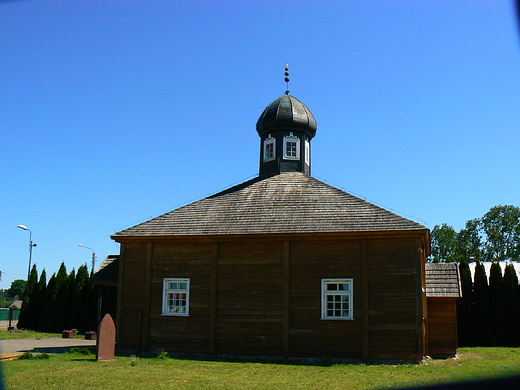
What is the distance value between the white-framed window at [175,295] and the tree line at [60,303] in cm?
1572

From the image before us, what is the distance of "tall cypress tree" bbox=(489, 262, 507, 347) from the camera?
26359mm

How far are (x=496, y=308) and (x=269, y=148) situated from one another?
581 inches

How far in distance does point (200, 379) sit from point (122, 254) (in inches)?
331

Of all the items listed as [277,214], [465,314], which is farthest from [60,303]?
[465,314]

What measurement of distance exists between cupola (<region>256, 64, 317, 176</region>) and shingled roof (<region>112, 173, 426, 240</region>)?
Answer: 1370 mm

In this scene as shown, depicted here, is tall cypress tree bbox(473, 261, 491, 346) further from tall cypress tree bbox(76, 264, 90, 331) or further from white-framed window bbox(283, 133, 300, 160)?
tall cypress tree bbox(76, 264, 90, 331)

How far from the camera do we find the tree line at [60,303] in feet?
111

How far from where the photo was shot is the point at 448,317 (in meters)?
19.5

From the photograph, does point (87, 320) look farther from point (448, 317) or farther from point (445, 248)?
point (445, 248)

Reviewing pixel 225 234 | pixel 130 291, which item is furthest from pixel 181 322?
pixel 225 234

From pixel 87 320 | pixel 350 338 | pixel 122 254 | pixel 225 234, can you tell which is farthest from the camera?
pixel 87 320

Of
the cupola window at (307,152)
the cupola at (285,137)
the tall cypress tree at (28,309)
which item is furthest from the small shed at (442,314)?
the tall cypress tree at (28,309)

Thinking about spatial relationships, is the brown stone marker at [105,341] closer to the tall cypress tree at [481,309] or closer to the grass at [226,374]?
the grass at [226,374]

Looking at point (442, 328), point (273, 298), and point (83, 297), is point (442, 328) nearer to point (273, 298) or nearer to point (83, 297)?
point (273, 298)
